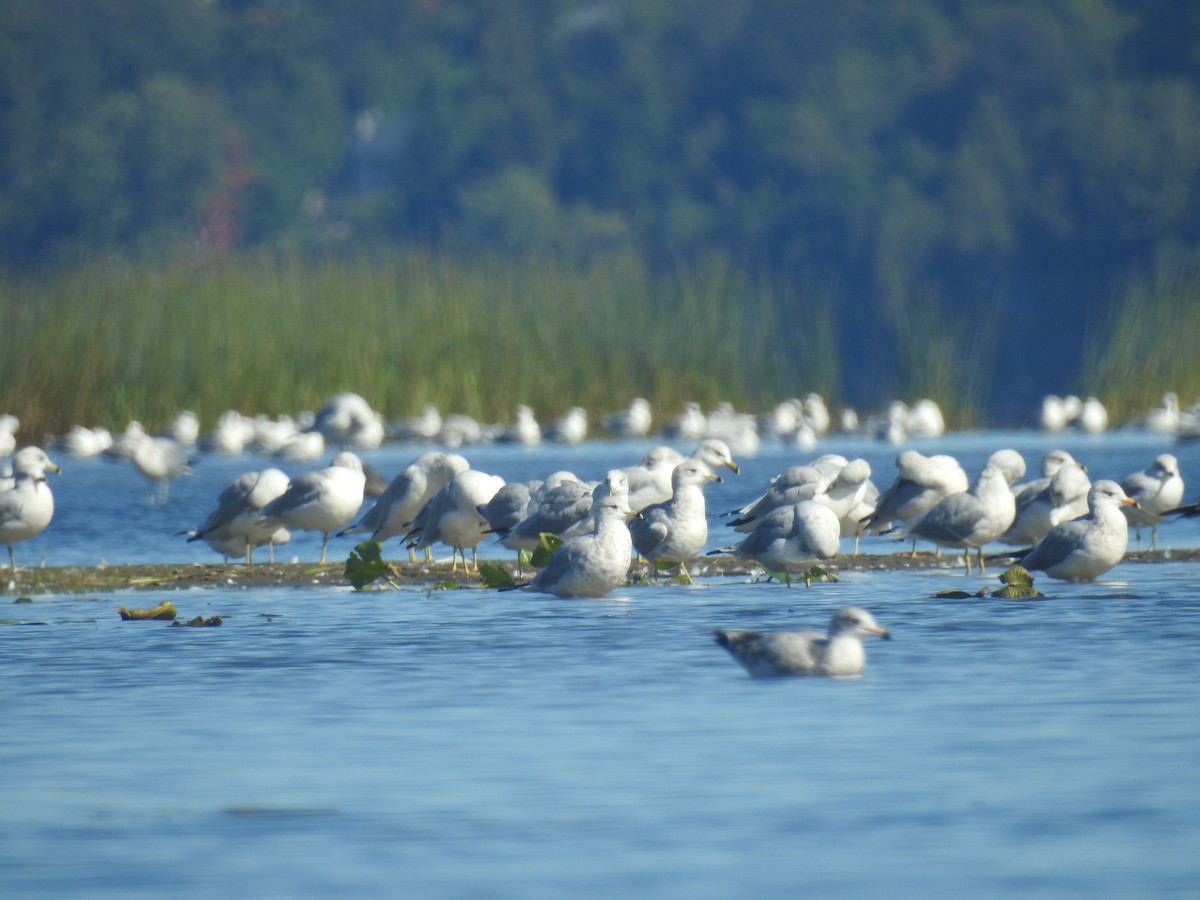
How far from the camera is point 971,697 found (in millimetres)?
8617

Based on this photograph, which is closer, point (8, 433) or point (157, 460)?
point (157, 460)

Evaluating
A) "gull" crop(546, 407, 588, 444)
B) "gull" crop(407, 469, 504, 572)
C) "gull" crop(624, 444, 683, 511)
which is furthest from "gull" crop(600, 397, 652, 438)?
"gull" crop(407, 469, 504, 572)

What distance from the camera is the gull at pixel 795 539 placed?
12312 millimetres

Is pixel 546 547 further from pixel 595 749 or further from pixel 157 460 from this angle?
pixel 157 460

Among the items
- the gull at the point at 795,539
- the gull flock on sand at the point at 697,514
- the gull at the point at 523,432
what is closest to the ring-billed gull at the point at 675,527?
the gull flock on sand at the point at 697,514

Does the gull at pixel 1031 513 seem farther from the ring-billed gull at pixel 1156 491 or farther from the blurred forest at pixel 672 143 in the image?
the blurred forest at pixel 672 143

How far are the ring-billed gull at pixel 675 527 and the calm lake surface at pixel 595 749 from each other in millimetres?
352

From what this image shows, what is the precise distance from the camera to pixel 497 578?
12453 millimetres

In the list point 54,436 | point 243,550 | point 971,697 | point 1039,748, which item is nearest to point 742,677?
point 971,697

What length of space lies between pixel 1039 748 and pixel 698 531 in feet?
17.1

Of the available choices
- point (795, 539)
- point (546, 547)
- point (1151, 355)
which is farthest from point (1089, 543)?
point (1151, 355)

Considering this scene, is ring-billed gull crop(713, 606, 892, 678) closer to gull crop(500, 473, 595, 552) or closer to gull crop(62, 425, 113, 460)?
gull crop(500, 473, 595, 552)

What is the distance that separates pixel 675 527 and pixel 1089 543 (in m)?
2.06

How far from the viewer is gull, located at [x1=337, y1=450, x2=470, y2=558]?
1451 cm
